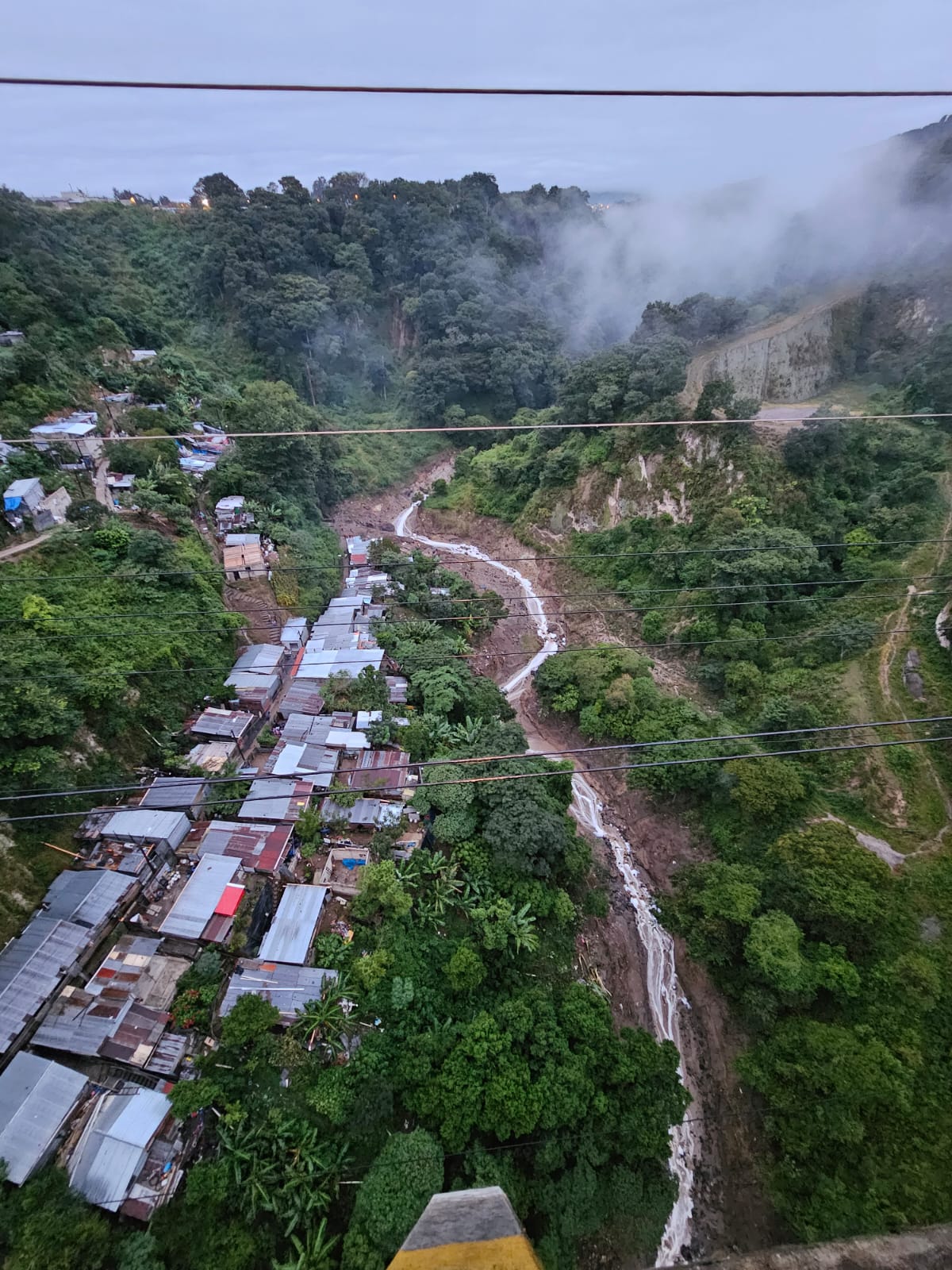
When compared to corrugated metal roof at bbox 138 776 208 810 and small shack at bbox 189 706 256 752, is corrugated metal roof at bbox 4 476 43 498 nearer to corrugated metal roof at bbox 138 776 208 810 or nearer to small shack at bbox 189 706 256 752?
small shack at bbox 189 706 256 752

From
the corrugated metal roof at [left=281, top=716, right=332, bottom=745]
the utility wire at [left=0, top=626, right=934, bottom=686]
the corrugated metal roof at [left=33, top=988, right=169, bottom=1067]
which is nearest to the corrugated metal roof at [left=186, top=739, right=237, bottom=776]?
the corrugated metal roof at [left=281, top=716, right=332, bottom=745]

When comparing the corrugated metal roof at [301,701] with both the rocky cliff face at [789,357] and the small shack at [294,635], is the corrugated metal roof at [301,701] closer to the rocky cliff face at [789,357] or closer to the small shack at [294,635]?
the small shack at [294,635]

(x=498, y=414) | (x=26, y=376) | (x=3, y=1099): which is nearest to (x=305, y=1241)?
(x=3, y=1099)

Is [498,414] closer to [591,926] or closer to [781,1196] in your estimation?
[591,926]

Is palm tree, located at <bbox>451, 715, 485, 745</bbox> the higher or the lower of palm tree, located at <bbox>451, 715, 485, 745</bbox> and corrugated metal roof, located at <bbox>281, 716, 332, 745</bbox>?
the lower

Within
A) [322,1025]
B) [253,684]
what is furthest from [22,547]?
[322,1025]

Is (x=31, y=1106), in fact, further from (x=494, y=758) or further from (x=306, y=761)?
(x=494, y=758)
